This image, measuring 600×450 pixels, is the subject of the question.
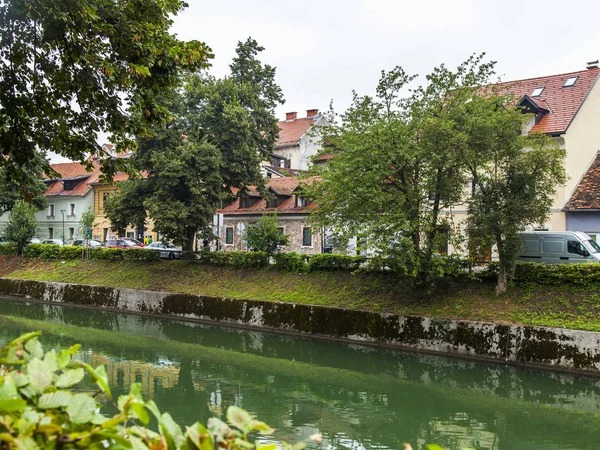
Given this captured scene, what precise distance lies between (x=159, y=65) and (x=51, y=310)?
822 inches

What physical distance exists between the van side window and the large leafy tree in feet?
48.7

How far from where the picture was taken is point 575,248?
2330 cm

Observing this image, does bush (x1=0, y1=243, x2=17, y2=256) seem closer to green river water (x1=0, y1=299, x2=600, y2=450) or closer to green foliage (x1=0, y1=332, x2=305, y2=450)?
green river water (x1=0, y1=299, x2=600, y2=450)

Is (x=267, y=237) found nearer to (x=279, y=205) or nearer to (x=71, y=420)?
(x=279, y=205)

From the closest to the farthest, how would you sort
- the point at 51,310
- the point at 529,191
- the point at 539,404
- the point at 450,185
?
the point at 539,404 → the point at 529,191 → the point at 450,185 → the point at 51,310

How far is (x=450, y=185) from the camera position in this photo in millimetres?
19781

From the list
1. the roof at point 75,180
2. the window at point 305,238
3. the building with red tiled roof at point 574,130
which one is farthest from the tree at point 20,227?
the building with red tiled roof at point 574,130

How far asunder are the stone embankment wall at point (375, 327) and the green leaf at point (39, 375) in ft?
52.1

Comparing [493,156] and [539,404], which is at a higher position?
[493,156]

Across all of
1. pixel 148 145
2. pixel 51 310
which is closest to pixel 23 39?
pixel 148 145

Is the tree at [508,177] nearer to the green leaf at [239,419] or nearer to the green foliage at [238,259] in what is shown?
the green foliage at [238,259]

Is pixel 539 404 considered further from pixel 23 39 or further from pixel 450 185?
pixel 23 39

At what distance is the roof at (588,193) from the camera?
92.5 ft

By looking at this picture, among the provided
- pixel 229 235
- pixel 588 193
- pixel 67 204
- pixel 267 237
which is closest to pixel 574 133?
pixel 588 193
